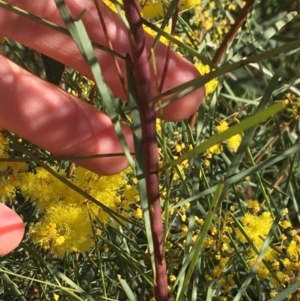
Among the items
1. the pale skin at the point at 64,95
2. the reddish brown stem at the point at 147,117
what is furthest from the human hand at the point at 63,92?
the reddish brown stem at the point at 147,117

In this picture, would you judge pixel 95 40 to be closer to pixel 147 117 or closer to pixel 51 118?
pixel 51 118

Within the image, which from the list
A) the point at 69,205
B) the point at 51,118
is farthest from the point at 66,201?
the point at 51,118

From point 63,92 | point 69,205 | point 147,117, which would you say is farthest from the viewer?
point 63,92

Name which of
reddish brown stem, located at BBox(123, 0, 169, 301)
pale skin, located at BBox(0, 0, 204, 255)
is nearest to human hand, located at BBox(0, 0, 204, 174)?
pale skin, located at BBox(0, 0, 204, 255)

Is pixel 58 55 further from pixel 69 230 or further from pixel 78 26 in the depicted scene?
pixel 78 26

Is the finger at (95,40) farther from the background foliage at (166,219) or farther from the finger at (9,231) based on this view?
the finger at (9,231)

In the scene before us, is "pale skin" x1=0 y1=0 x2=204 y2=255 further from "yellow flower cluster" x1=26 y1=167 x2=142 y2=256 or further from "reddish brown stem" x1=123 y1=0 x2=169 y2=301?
"reddish brown stem" x1=123 y1=0 x2=169 y2=301

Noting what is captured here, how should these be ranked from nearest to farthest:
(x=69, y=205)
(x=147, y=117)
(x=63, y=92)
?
(x=147, y=117) < (x=69, y=205) < (x=63, y=92)
